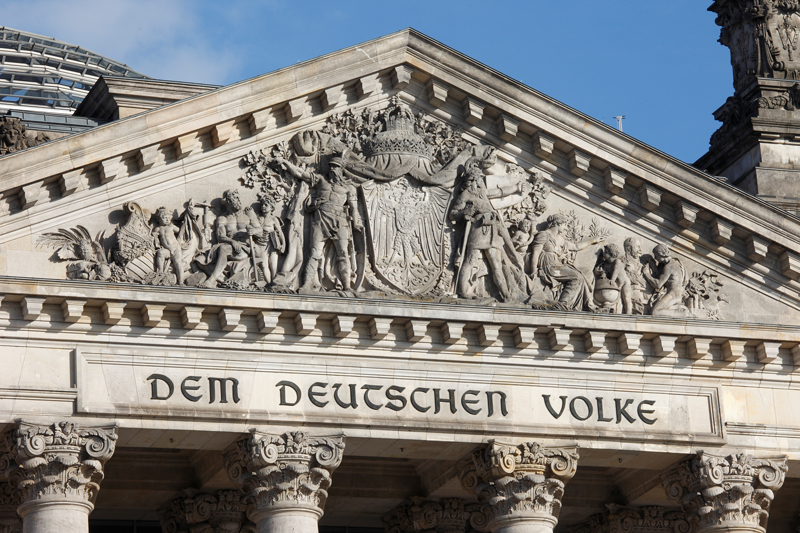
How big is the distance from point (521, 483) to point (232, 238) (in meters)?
6.17

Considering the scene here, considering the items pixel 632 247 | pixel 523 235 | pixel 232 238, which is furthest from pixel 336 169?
pixel 632 247

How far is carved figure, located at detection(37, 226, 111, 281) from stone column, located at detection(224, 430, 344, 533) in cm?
351

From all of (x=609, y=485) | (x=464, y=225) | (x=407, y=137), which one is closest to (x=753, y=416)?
(x=609, y=485)

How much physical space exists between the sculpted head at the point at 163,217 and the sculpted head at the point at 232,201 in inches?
37.7

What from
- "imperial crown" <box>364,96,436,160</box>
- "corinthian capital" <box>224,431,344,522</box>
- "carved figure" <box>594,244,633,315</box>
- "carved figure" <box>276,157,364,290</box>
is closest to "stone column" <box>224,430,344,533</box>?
Answer: "corinthian capital" <box>224,431,344,522</box>

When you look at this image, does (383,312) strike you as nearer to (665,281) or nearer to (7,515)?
(665,281)

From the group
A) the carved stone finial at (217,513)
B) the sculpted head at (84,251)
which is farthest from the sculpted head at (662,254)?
the sculpted head at (84,251)

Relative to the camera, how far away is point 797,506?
1244 inches

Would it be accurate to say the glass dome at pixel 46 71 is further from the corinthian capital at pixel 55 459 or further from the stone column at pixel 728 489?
the stone column at pixel 728 489

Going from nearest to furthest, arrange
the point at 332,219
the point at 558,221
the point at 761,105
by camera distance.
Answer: the point at 332,219, the point at 558,221, the point at 761,105

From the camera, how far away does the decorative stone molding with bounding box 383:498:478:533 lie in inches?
1136

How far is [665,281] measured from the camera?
27469 millimetres

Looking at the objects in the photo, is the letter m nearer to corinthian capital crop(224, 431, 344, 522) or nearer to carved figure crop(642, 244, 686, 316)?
corinthian capital crop(224, 431, 344, 522)

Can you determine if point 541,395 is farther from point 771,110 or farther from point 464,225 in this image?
point 771,110
